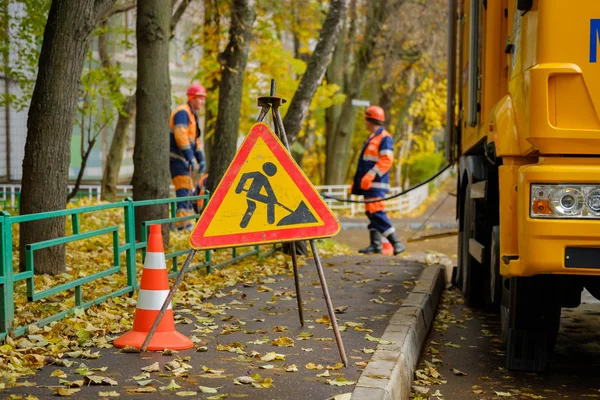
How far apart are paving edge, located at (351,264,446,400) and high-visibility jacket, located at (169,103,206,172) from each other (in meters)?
5.34

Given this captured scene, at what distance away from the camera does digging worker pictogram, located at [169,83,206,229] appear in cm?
1469

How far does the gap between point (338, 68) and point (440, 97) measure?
959 centimetres

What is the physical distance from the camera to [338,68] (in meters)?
31.3

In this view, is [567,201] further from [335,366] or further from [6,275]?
[6,275]

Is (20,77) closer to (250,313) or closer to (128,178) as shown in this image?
(250,313)

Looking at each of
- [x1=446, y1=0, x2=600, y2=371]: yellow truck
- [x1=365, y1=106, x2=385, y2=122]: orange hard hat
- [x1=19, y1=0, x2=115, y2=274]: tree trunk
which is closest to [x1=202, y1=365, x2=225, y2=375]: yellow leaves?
[x1=446, y1=0, x2=600, y2=371]: yellow truck

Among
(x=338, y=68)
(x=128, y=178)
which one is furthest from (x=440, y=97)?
(x=128, y=178)

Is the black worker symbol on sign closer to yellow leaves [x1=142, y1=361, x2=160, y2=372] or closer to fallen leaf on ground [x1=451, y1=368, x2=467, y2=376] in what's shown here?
yellow leaves [x1=142, y1=361, x2=160, y2=372]

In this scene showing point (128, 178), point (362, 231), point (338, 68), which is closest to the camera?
point (362, 231)

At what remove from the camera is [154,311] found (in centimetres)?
674

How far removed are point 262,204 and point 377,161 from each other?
312 inches

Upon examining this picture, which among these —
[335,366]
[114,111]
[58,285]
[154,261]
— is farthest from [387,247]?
[114,111]

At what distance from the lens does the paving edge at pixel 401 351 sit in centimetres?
555

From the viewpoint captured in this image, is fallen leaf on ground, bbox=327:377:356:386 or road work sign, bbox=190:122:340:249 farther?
road work sign, bbox=190:122:340:249
